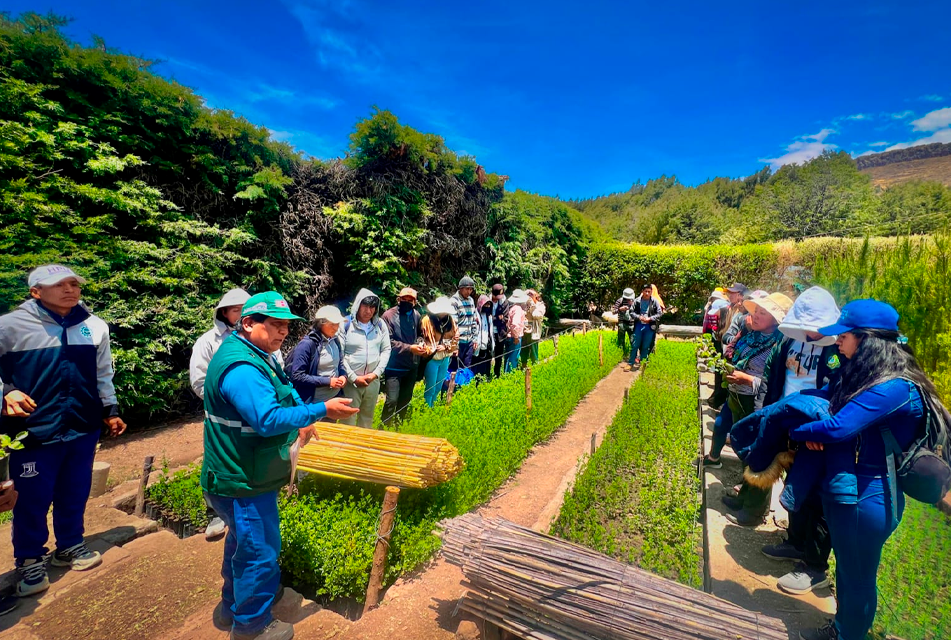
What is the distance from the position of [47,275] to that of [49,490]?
1.54 meters

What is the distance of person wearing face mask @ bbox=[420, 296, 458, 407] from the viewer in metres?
6.11

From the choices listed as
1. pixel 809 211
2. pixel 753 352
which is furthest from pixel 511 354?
pixel 809 211

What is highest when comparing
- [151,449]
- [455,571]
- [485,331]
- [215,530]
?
[485,331]

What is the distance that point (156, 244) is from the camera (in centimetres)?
674

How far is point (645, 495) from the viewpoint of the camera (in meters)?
4.16

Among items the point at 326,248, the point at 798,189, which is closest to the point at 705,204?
the point at 798,189

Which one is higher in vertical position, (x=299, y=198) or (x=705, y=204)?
(x=705, y=204)

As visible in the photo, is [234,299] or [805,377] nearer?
[805,377]

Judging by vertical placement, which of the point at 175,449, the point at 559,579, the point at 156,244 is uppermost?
the point at 156,244

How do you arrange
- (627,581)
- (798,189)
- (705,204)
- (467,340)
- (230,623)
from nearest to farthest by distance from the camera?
(627,581), (230,623), (467,340), (798,189), (705,204)

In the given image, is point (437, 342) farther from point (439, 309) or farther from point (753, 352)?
point (753, 352)

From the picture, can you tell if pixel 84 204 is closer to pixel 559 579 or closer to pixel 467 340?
pixel 467 340

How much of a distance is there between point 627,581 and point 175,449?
645cm

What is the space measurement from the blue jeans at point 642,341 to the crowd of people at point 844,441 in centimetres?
747
